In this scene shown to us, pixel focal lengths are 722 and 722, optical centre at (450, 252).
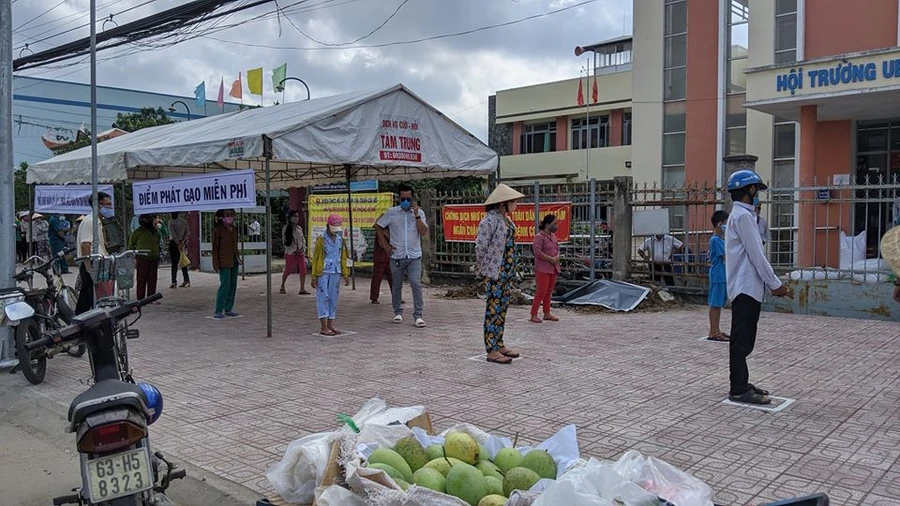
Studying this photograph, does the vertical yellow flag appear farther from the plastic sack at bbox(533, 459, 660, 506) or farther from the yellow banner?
the plastic sack at bbox(533, 459, 660, 506)

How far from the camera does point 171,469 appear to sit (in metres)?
3.99

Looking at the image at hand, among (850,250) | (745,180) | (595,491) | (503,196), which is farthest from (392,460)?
(850,250)

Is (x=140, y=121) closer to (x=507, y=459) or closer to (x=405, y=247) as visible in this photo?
(x=405, y=247)

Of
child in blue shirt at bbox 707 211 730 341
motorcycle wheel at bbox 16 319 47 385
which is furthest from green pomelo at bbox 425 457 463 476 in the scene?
child in blue shirt at bbox 707 211 730 341

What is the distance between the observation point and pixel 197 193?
9789mm

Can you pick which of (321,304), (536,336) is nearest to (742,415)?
(536,336)

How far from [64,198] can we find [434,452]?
11955 millimetres

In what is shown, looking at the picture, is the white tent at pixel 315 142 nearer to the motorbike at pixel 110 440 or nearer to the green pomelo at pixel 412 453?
the motorbike at pixel 110 440

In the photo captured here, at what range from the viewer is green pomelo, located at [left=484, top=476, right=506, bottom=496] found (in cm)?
315

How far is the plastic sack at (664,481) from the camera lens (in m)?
3.08

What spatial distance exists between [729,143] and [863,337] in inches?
447

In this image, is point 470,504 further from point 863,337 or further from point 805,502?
point 863,337

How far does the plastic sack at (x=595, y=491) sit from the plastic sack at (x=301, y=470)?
1.10 m

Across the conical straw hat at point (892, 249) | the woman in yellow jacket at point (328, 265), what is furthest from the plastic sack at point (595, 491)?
the woman in yellow jacket at point (328, 265)
